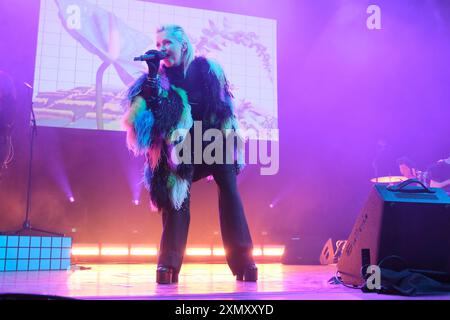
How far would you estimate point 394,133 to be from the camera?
5020 mm

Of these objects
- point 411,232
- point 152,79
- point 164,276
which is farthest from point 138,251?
point 411,232

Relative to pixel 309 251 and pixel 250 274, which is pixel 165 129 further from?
pixel 309 251

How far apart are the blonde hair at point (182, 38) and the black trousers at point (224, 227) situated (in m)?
0.44

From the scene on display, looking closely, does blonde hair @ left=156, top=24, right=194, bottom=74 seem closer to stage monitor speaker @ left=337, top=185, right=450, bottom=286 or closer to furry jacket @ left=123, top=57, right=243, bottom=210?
furry jacket @ left=123, top=57, right=243, bottom=210

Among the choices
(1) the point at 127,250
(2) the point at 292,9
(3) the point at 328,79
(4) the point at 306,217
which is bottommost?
(1) the point at 127,250

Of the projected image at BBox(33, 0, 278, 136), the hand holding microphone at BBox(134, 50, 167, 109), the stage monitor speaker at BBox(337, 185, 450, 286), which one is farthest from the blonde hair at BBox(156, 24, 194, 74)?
the projected image at BBox(33, 0, 278, 136)

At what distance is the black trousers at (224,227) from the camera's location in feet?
5.76

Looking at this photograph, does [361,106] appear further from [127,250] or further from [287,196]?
[127,250]

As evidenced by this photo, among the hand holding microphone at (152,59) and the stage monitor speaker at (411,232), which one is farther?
the hand holding microphone at (152,59)

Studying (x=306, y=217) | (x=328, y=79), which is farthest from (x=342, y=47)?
(x=306, y=217)

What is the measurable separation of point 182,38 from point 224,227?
0.79 meters

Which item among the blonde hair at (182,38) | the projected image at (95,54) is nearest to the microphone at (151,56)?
the blonde hair at (182,38)

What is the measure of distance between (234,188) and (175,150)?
298 millimetres

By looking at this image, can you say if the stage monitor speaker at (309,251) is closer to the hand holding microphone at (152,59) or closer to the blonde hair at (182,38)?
the blonde hair at (182,38)
